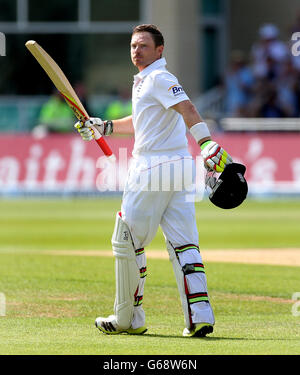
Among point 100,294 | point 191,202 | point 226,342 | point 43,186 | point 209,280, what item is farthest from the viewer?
point 43,186

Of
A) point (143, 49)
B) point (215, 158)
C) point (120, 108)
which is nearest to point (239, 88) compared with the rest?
point (120, 108)

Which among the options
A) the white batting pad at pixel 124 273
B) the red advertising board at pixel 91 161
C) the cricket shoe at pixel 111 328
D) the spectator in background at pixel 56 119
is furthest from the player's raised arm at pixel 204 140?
the spectator in background at pixel 56 119

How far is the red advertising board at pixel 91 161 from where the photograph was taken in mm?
22141

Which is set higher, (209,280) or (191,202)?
(191,202)

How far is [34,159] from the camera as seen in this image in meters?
23.1

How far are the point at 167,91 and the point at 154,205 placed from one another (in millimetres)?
865

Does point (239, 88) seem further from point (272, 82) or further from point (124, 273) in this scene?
point (124, 273)

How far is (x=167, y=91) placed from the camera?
24.4ft

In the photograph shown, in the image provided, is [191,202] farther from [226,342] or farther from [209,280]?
[209,280]

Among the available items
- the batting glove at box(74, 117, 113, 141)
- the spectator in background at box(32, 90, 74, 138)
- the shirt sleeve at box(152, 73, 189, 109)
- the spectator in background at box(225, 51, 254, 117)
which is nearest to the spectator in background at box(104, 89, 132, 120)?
the spectator in background at box(32, 90, 74, 138)

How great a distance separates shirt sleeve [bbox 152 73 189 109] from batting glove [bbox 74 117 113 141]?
89 centimetres

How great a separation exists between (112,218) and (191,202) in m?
11.3

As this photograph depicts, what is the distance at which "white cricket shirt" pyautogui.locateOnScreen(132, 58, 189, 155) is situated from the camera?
753 centimetres
